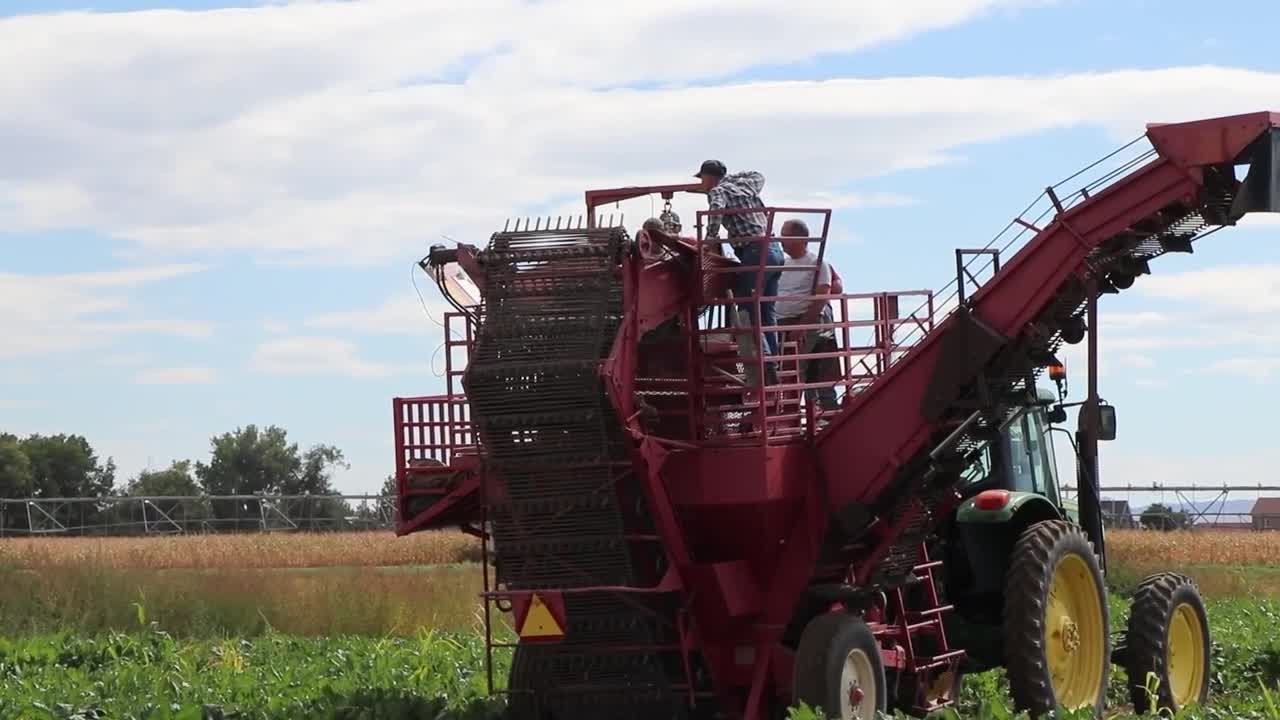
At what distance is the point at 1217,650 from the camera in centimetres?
1800

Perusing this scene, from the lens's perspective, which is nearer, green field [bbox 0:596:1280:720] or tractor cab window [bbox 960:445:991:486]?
green field [bbox 0:596:1280:720]

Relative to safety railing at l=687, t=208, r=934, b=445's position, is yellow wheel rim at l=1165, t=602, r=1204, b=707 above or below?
below

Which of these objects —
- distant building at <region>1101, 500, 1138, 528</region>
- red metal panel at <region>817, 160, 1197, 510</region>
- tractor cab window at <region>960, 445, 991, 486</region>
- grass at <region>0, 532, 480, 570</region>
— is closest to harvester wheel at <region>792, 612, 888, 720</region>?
red metal panel at <region>817, 160, 1197, 510</region>

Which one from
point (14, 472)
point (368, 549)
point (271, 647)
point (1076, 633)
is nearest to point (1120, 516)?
point (368, 549)

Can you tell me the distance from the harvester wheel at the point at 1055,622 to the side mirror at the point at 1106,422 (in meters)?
0.78

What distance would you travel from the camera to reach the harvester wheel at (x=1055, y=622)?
1265 cm

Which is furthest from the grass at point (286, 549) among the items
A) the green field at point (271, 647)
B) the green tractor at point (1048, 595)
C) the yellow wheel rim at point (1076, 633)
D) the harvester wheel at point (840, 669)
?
the harvester wheel at point (840, 669)

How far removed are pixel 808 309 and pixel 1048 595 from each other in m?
2.54

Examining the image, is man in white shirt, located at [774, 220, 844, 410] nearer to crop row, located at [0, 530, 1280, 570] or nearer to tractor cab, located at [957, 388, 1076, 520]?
tractor cab, located at [957, 388, 1076, 520]

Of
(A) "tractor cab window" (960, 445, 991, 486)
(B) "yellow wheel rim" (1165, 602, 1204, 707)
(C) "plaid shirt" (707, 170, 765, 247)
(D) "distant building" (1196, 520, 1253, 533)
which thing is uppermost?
(C) "plaid shirt" (707, 170, 765, 247)

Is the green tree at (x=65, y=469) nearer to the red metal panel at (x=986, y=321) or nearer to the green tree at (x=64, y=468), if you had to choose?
the green tree at (x=64, y=468)

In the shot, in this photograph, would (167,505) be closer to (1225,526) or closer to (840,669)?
(1225,526)

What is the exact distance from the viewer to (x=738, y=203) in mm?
12062

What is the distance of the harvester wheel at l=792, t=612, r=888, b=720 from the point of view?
11086 mm
